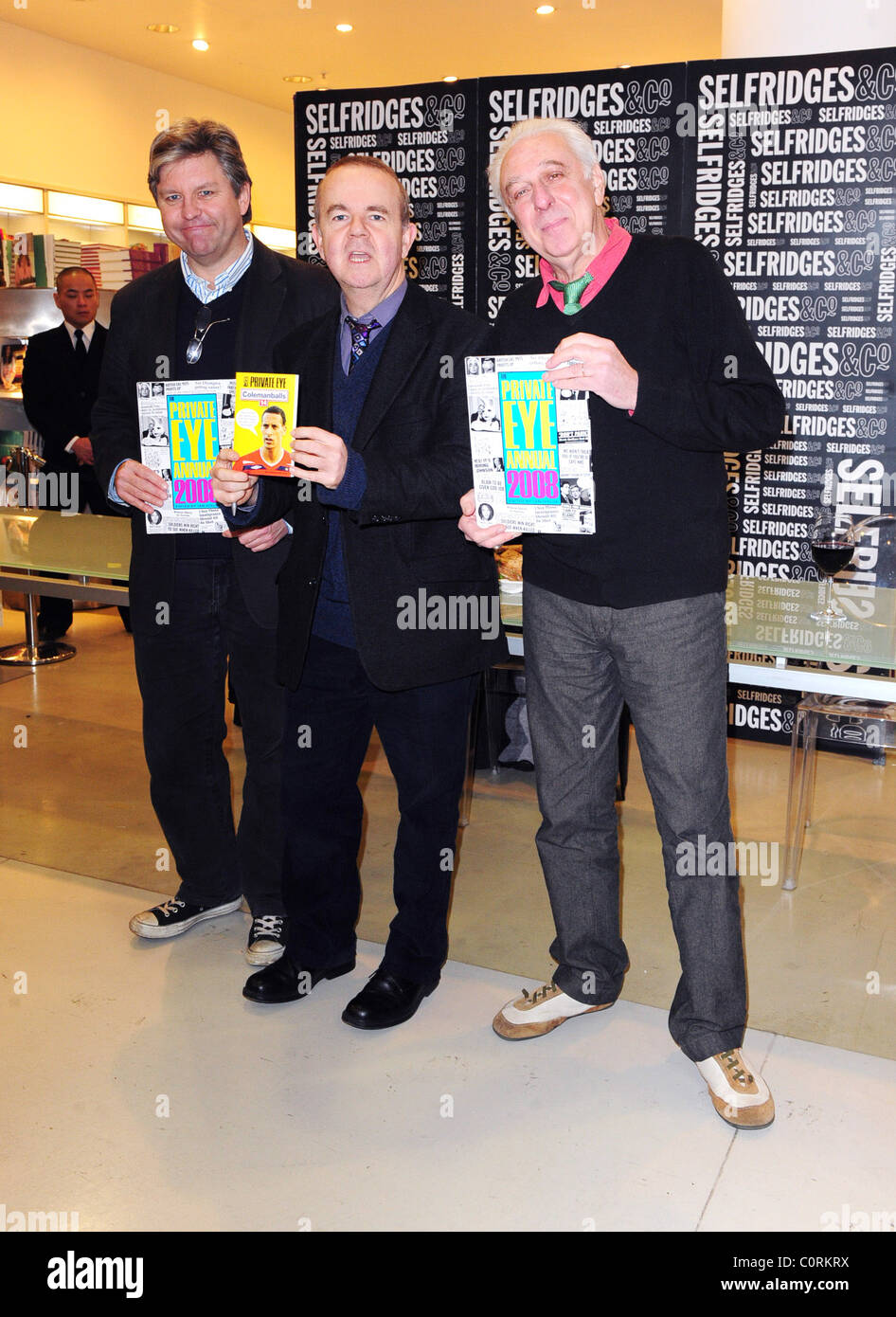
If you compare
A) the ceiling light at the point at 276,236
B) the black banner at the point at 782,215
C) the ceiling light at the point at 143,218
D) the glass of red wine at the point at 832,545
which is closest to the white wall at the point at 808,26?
the black banner at the point at 782,215

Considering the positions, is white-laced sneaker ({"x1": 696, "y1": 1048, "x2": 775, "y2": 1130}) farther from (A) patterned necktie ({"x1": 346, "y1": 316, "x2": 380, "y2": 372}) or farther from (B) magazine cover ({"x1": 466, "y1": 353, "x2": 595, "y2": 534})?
(A) patterned necktie ({"x1": 346, "y1": 316, "x2": 380, "y2": 372})

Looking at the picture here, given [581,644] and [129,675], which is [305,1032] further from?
[129,675]

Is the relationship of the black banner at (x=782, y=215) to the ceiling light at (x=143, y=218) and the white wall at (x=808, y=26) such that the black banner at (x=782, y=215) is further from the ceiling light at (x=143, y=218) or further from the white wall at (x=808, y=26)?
the ceiling light at (x=143, y=218)

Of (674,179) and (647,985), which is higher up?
(674,179)

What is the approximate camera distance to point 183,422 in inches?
106

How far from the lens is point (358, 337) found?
246 cm

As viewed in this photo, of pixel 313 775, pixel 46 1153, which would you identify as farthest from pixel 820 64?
pixel 46 1153

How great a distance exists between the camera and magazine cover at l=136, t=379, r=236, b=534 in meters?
2.66

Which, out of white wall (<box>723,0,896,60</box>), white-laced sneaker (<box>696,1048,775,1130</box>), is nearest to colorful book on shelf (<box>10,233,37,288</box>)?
white wall (<box>723,0,896,60</box>)

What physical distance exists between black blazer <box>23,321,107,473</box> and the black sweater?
4.79 m

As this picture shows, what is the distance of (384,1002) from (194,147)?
78.8 inches

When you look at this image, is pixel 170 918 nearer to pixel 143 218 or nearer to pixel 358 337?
pixel 358 337

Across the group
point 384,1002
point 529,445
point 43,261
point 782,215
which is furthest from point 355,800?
point 43,261
